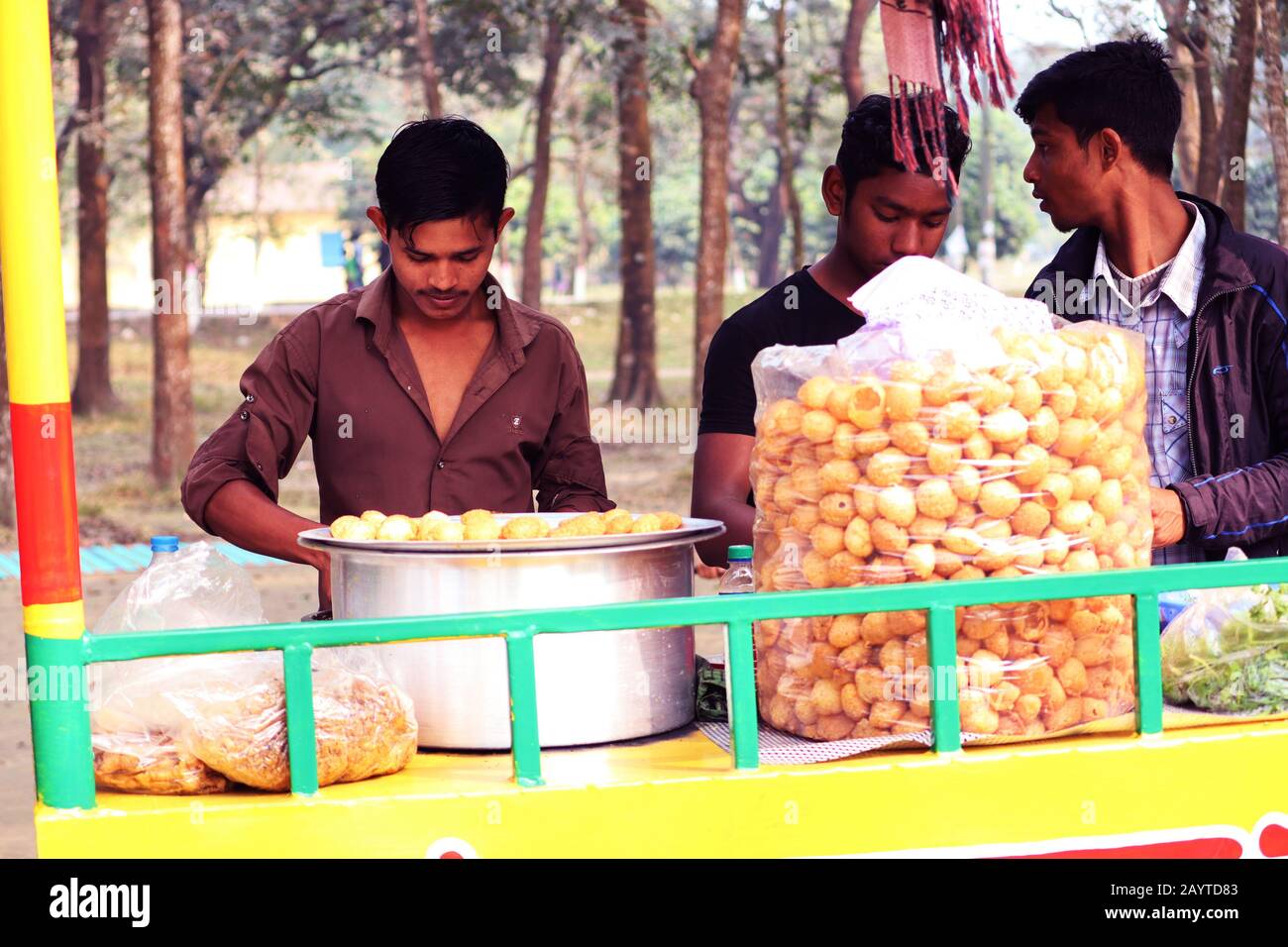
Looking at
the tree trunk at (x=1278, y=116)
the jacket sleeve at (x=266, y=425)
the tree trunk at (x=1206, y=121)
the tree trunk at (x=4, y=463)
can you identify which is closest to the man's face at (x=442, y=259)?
the jacket sleeve at (x=266, y=425)

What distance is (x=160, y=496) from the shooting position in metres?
14.5

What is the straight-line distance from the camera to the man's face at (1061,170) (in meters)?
3.01

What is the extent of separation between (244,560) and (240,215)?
19968 mm

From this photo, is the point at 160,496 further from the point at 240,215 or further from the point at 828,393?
the point at 240,215

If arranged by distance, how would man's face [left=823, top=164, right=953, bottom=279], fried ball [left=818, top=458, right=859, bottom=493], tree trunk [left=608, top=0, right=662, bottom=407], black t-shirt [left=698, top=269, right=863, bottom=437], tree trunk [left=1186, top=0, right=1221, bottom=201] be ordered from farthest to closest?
tree trunk [left=608, top=0, right=662, bottom=407], tree trunk [left=1186, top=0, right=1221, bottom=201], black t-shirt [left=698, top=269, right=863, bottom=437], man's face [left=823, top=164, right=953, bottom=279], fried ball [left=818, top=458, right=859, bottom=493]

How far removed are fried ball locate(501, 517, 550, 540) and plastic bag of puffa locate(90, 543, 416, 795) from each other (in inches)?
10.5

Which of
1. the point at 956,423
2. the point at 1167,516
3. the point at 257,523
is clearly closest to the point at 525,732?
the point at 956,423

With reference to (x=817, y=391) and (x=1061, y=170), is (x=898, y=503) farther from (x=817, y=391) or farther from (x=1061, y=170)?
(x=1061, y=170)

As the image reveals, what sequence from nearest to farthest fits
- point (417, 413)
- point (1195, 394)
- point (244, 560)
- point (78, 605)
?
1. point (78, 605)
2. point (1195, 394)
3. point (417, 413)
4. point (244, 560)

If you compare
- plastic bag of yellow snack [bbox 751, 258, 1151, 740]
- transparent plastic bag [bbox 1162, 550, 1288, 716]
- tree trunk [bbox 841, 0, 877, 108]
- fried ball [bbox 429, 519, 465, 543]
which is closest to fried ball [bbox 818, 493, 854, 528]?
plastic bag of yellow snack [bbox 751, 258, 1151, 740]

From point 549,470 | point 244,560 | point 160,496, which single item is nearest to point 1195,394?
point 549,470

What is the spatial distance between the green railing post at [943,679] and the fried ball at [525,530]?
57 centimetres

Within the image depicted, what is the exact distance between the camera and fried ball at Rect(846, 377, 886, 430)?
2119mm

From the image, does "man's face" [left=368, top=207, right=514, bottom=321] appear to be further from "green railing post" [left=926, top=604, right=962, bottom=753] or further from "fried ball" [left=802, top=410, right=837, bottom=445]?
"green railing post" [left=926, top=604, right=962, bottom=753]
